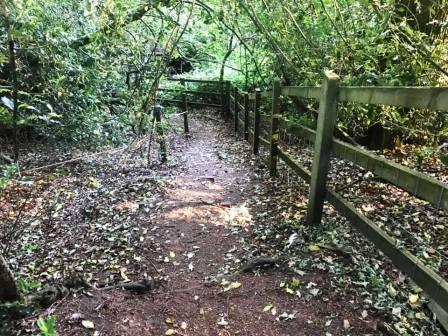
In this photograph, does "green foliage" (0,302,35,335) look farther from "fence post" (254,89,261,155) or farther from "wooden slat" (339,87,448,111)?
"fence post" (254,89,261,155)

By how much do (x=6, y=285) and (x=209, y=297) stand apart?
4.37 feet

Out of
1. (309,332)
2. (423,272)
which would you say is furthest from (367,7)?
(309,332)

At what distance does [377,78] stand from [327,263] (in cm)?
194

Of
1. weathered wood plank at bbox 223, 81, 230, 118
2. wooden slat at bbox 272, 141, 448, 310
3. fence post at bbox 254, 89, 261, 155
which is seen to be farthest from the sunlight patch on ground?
weathered wood plank at bbox 223, 81, 230, 118

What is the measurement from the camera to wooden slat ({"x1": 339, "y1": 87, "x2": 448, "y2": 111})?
5.92 feet

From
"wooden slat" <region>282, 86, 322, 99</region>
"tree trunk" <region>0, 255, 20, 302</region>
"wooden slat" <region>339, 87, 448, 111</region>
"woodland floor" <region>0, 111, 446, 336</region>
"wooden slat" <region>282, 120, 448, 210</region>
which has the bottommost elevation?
"woodland floor" <region>0, 111, 446, 336</region>

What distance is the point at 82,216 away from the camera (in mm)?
4508

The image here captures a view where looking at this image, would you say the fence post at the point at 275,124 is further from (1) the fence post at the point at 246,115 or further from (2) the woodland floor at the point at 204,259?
(1) the fence post at the point at 246,115

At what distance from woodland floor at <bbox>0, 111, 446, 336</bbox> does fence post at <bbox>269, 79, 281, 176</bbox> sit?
10.6 inches

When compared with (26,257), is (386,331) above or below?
above

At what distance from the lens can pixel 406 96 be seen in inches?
80.7

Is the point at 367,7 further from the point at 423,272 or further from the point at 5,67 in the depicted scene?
the point at 5,67

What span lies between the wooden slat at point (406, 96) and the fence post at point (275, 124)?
2.36m

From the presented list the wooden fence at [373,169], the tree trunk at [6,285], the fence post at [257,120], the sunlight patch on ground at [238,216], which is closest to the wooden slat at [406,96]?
the wooden fence at [373,169]
